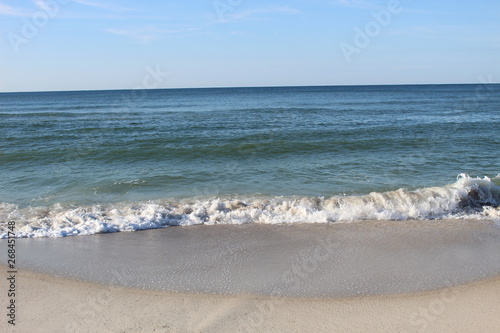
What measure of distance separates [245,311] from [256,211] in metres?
3.92

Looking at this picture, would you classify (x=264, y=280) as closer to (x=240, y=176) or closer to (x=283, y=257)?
(x=283, y=257)

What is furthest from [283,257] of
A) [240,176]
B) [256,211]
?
[240,176]

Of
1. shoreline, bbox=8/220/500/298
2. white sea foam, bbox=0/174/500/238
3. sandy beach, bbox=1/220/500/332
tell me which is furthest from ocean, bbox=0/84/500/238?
sandy beach, bbox=1/220/500/332

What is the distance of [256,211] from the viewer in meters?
8.84

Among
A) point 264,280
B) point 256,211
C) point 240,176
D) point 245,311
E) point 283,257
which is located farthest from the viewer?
point 240,176

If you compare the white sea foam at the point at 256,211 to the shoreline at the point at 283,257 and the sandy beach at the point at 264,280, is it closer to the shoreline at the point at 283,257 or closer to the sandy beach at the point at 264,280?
the shoreline at the point at 283,257

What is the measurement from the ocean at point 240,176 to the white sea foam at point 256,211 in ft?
0.09

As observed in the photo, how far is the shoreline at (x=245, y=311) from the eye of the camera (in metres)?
4.71

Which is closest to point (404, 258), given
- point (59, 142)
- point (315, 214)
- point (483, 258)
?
point (483, 258)

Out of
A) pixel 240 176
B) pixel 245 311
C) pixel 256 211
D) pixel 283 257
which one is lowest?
pixel 245 311

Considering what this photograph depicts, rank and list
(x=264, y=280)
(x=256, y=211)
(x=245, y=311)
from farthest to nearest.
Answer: (x=256, y=211), (x=264, y=280), (x=245, y=311)

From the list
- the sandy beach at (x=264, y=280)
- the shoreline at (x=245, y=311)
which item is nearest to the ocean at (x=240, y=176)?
the sandy beach at (x=264, y=280)

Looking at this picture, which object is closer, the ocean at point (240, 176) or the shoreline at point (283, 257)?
the shoreline at point (283, 257)

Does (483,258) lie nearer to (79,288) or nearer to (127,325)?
(127,325)
